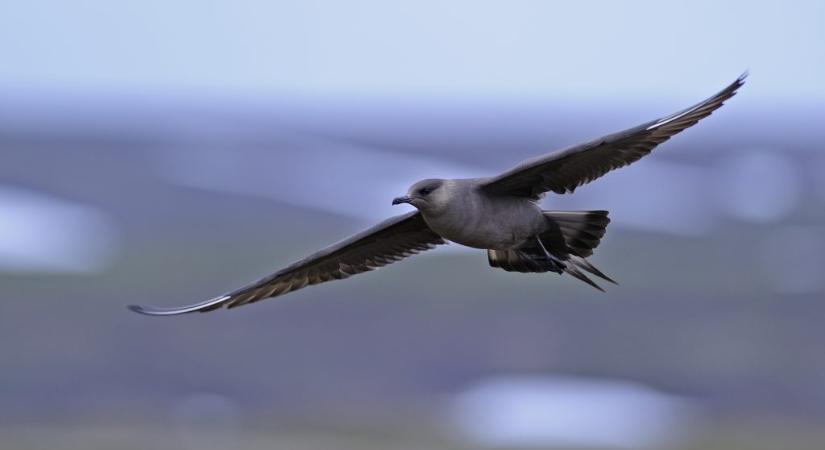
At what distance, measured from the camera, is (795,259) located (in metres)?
33.8

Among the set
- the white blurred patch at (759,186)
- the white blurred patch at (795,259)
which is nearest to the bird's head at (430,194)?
the white blurred patch at (795,259)

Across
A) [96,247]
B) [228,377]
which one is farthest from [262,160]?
[228,377]

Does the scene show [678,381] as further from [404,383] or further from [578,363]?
[404,383]

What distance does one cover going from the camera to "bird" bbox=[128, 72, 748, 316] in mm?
9562

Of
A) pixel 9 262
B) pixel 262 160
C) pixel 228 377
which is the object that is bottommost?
pixel 228 377

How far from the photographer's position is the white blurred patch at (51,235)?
34562mm

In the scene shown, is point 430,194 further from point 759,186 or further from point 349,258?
point 759,186

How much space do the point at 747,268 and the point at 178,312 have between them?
2408cm

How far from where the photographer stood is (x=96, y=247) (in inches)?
1454

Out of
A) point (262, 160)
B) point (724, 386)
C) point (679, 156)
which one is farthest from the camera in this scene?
point (262, 160)

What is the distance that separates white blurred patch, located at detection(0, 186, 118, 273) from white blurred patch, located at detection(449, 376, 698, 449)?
10694 mm

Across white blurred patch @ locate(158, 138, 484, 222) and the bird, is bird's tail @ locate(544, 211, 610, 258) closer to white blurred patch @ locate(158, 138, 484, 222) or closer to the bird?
the bird

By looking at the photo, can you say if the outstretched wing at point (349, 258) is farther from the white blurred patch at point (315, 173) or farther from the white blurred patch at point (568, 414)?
the white blurred patch at point (315, 173)

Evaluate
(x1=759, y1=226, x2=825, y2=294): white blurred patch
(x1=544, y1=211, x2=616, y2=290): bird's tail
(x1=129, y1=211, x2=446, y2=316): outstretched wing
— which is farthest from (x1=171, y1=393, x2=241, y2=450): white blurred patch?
(x1=544, y1=211, x2=616, y2=290): bird's tail
